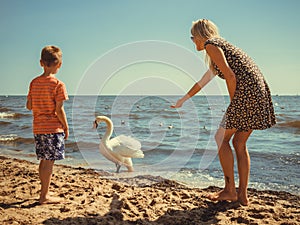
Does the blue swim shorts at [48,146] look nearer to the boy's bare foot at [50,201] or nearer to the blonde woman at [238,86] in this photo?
the boy's bare foot at [50,201]

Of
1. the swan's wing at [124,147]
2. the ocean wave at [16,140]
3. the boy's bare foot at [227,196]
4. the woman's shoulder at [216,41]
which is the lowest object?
the ocean wave at [16,140]

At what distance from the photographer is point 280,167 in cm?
626

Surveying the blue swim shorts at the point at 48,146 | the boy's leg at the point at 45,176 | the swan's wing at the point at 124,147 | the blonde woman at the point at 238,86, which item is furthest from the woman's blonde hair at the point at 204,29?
the swan's wing at the point at 124,147

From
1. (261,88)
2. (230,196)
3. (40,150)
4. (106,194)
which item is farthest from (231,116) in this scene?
(40,150)

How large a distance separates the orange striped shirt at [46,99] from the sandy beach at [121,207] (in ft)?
2.40

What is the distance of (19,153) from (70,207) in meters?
5.21

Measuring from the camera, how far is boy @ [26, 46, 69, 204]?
294 cm

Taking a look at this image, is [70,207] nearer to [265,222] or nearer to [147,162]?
[265,222]

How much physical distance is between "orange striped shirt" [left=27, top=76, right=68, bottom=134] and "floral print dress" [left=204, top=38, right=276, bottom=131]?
4.68 feet

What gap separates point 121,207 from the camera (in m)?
3.08

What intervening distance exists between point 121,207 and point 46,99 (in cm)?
124

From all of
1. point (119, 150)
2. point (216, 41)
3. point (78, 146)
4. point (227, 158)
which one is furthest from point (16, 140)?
point (216, 41)

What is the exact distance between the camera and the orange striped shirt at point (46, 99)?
294cm

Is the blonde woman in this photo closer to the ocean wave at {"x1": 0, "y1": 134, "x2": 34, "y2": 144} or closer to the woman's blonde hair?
the woman's blonde hair
